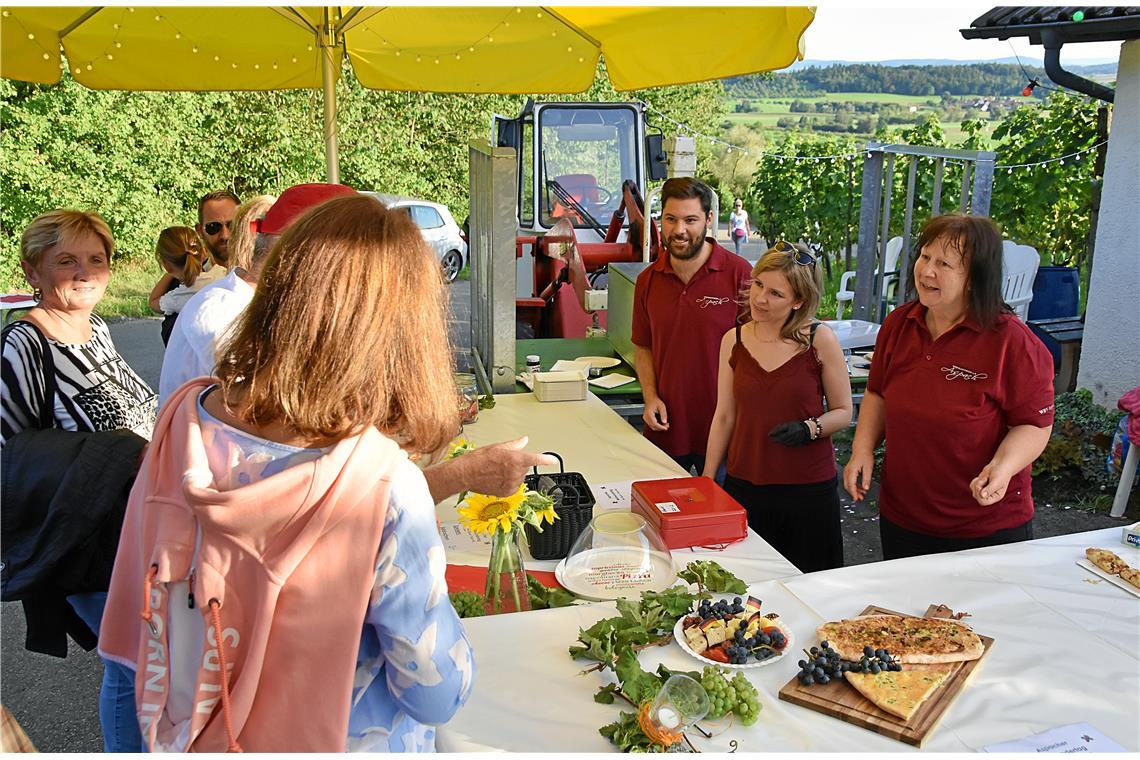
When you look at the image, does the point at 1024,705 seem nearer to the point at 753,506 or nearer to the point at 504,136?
the point at 753,506

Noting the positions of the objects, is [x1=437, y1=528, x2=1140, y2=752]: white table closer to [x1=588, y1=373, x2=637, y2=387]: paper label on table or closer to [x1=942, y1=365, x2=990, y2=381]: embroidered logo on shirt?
[x1=942, y1=365, x2=990, y2=381]: embroidered logo on shirt

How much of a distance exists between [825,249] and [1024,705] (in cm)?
1148

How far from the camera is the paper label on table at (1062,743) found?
4.87 ft

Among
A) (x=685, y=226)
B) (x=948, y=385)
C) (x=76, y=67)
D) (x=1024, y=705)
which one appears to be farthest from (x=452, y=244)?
(x=1024, y=705)

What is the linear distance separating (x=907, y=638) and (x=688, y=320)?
1.88 m

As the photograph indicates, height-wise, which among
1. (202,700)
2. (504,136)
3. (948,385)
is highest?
(504,136)

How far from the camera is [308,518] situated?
1.18 m

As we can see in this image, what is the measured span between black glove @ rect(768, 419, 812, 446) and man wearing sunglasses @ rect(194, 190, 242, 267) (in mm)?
2682

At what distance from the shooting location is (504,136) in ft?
31.4

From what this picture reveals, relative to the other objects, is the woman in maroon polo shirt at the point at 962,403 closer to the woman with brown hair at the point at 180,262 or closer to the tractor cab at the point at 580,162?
the woman with brown hair at the point at 180,262

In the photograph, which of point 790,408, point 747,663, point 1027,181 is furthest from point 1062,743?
point 1027,181

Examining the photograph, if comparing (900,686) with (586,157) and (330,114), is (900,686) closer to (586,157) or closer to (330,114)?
(330,114)

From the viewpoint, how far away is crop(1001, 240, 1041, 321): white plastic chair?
271 inches

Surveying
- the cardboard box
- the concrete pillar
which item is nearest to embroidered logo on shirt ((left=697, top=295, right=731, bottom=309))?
the cardboard box
